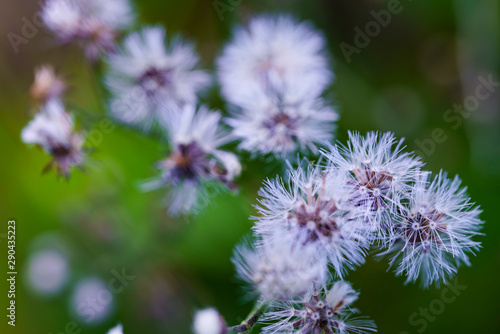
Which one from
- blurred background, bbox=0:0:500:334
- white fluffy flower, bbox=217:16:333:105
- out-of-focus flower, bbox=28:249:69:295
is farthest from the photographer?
out-of-focus flower, bbox=28:249:69:295

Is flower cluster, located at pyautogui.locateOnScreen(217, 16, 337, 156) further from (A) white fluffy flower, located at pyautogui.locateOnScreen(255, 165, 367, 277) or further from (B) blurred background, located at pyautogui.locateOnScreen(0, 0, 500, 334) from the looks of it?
(B) blurred background, located at pyautogui.locateOnScreen(0, 0, 500, 334)

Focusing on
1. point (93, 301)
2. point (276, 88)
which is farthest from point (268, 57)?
point (93, 301)

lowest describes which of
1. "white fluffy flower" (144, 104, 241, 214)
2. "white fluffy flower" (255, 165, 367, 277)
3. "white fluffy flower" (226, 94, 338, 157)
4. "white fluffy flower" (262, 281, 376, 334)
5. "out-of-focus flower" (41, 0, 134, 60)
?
"white fluffy flower" (262, 281, 376, 334)

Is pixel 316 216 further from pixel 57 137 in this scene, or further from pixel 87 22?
pixel 87 22

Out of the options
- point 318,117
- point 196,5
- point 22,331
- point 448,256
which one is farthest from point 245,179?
point 22,331

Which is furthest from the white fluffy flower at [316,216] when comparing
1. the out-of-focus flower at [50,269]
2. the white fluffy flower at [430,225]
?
the out-of-focus flower at [50,269]

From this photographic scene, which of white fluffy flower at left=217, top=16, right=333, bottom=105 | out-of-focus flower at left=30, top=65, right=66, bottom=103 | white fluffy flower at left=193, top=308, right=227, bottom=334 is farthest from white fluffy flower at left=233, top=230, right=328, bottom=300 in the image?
out-of-focus flower at left=30, top=65, right=66, bottom=103

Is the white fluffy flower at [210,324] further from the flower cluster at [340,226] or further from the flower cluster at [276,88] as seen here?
the flower cluster at [276,88]
